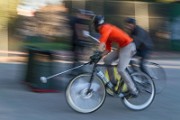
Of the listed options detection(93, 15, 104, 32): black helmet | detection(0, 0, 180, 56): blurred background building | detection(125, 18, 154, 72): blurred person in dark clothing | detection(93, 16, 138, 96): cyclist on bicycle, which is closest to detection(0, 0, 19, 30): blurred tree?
detection(0, 0, 180, 56): blurred background building

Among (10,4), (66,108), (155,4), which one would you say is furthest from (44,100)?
(155,4)

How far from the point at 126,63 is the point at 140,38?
49.5 inches

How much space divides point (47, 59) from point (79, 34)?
3.24 feet

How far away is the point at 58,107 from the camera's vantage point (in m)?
8.71

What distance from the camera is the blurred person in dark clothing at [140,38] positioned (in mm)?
9406

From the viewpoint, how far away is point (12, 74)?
11852 mm

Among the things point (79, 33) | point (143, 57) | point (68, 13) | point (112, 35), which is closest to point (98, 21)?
point (112, 35)

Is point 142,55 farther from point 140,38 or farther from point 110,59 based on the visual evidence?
point 110,59

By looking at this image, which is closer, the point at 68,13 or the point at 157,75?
the point at 157,75

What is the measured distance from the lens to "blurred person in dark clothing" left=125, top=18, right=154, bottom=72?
30.9 ft

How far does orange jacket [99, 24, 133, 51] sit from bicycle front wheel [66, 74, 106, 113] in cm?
71

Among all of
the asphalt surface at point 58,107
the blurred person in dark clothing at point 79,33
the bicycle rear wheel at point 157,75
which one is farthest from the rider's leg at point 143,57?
the blurred person in dark clothing at point 79,33

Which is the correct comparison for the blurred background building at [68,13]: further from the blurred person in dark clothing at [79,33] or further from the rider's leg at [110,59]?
the rider's leg at [110,59]

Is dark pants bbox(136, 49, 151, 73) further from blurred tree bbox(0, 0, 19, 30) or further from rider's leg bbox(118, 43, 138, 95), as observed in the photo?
blurred tree bbox(0, 0, 19, 30)
